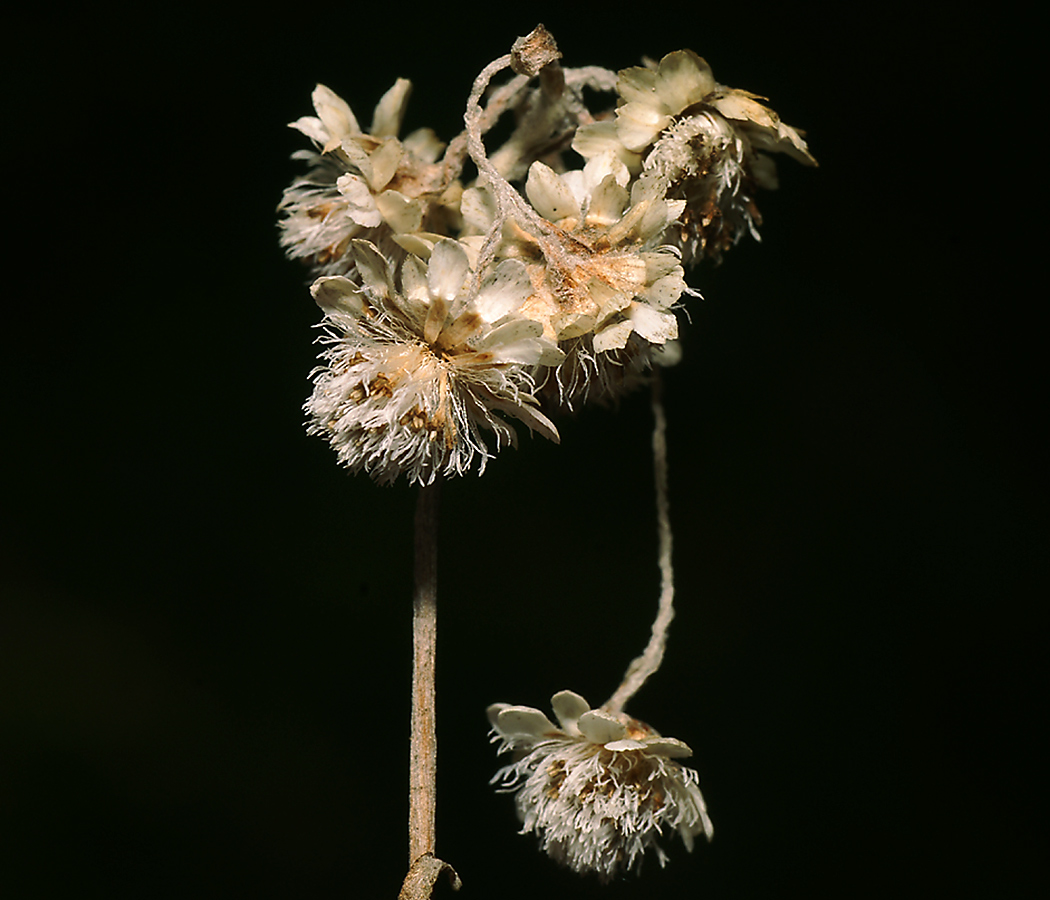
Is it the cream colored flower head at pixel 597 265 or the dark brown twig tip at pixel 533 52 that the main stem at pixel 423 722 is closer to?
the cream colored flower head at pixel 597 265

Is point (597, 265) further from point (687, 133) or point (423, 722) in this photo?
point (423, 722)

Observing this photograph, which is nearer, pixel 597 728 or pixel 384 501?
pixel 597 728

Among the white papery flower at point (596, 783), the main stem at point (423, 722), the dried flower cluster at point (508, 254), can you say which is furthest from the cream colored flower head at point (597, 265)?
the white papery flower at point (596, 783)

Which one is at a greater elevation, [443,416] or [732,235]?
[732,235]

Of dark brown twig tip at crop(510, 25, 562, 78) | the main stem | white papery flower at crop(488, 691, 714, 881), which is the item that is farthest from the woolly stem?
dark brown twig tip at crop(510, 25, 562, 78)

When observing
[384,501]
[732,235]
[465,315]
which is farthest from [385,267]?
[384,501]

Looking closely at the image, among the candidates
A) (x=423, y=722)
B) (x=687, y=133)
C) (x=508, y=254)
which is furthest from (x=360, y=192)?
(x=423, y=722)

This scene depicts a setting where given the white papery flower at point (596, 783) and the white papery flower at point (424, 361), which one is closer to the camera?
the white papery flower at point (424, 361)

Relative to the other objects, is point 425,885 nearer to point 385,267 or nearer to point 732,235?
point 385,267
